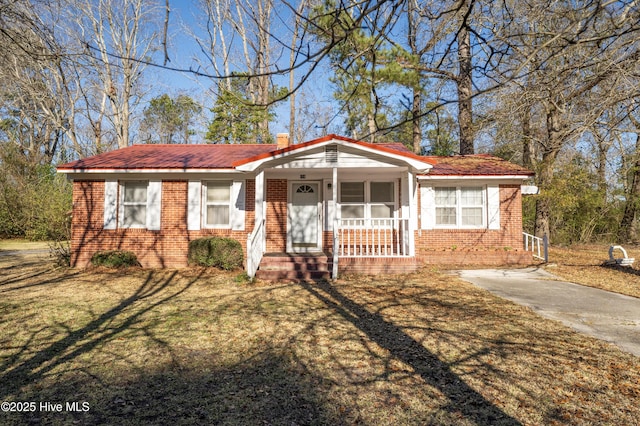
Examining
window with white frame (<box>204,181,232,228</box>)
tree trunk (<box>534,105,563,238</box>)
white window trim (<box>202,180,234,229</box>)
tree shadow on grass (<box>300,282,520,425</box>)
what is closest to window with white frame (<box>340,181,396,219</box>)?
white window trim (<box>202,180,234,229</box>)

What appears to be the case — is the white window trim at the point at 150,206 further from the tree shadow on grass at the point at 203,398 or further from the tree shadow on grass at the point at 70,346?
the tree shadow on grass at the point at 203,398

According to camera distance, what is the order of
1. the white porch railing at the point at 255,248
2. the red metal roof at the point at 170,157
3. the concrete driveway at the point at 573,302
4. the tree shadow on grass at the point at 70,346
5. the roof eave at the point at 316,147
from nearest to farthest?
1. the tree shadow on grass at the point at 70,346
2. the concrete driveway at the point at 573,302
3. the white porch railing at the point at 255,248
4. the roof eave at the point at 316,147
5. the red metal roof at the point at 170,157

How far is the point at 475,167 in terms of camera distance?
1197cm

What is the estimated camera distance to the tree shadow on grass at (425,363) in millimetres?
2916

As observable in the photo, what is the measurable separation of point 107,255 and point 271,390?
29.0 ft

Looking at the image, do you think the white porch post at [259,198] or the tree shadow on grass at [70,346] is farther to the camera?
the white porch post at [259,198]

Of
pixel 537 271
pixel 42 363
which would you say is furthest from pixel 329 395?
pixel 537 271

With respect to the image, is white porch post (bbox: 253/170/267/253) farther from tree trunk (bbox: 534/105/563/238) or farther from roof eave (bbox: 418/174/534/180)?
tree trunk (bbox: 534/105/563/238)

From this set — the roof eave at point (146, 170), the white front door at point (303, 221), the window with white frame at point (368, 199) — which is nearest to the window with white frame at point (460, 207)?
the window with white frame at point (368, 199)

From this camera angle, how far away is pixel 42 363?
12.9ft

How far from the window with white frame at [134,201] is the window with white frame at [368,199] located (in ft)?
20.1

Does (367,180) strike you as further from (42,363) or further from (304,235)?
(42,363)

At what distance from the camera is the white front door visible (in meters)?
11.0

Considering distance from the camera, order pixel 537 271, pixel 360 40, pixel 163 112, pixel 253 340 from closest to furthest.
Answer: pixel 253 340
pixel 360 40
pixel 537 271
pixel 163 112
